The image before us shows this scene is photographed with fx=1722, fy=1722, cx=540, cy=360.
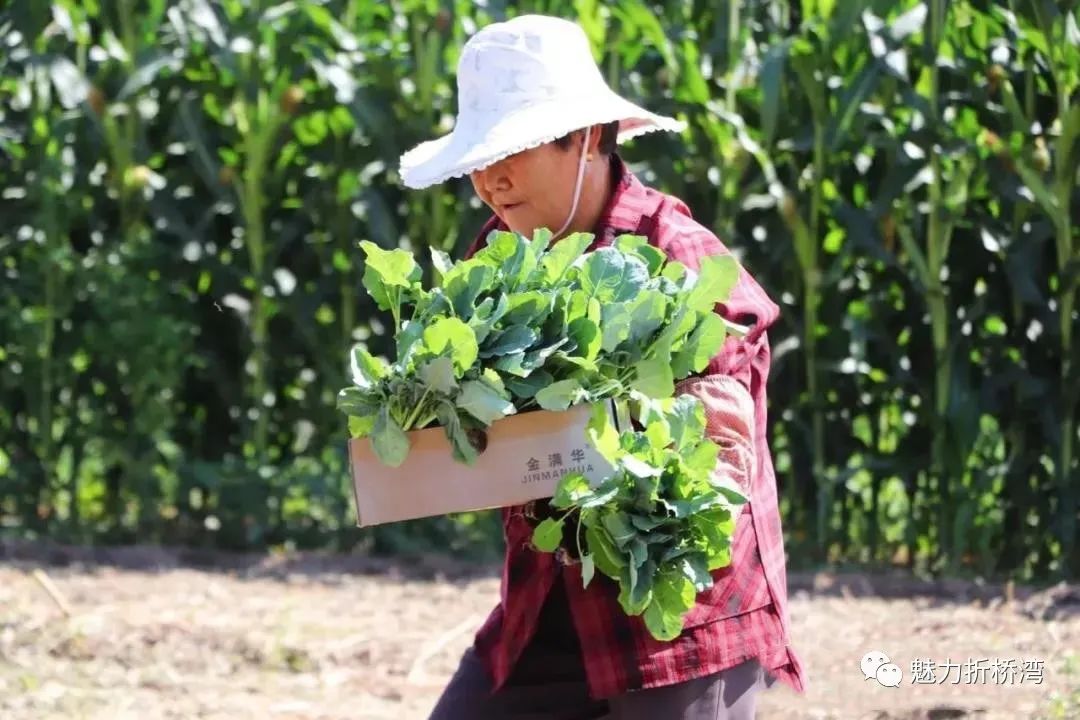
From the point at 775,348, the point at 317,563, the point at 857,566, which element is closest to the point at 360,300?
the point at 317,563

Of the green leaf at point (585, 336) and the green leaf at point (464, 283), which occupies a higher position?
the green leaf at point (464, 283)

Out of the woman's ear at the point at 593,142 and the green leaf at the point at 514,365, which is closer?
the green leaf at the point at 514,365

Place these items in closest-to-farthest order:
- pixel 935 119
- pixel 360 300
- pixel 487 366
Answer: pixel 487 366, pixel 935 119, pixel 360 300

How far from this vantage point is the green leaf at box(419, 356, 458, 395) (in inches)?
82.1

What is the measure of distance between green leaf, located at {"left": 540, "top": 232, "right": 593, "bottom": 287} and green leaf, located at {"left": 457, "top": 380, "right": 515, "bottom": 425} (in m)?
0.17

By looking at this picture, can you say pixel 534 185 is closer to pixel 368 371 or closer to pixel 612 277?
pixel 612 277

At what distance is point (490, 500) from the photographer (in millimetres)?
2168

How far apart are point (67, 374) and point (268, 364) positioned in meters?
0.74

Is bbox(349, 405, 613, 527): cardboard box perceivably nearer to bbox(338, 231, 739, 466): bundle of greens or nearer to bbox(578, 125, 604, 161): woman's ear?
bbox(338, 231, 739, 466): bundle of greens

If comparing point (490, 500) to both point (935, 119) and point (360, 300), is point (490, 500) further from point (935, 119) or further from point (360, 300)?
point (360, 300)

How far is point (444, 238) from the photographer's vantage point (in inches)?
239

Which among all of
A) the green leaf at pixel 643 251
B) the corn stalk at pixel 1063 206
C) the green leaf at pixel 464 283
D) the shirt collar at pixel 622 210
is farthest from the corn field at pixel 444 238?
the green leaf at pixel 464 283

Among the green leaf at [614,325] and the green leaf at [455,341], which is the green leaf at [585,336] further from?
the green leaf at [455,341]

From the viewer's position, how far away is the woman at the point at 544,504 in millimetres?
2312
